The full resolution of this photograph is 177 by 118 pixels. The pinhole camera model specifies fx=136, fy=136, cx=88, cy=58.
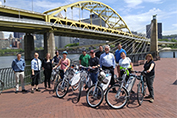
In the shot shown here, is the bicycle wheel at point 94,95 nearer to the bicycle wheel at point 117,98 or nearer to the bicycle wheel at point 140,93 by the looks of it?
the bicycle wheel at point 117,98

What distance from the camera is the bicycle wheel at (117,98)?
4.03 m

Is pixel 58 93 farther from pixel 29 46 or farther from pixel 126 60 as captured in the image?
pixel 29 46

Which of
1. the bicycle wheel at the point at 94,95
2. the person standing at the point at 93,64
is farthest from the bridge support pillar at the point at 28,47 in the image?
the bicycle wheel at the point at 94,95

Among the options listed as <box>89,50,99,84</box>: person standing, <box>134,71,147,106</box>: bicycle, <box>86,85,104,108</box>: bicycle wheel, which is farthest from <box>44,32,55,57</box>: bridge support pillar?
<box>134,71,147,106</box>: bicycle

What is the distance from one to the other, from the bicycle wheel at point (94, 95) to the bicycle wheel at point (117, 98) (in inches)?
9.9

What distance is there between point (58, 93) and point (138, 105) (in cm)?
282

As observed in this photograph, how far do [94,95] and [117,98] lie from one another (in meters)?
0.71

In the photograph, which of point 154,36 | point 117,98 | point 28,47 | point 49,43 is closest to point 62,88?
point 117,98

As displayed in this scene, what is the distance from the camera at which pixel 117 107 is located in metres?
4.00

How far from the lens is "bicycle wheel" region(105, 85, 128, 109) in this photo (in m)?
4.03

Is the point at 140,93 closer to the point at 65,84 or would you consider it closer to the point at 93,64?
the point at 93,64

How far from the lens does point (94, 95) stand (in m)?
4.25

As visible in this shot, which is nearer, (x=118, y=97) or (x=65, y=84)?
(x=118, y=97)

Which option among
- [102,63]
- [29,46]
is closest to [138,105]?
[102,63]
